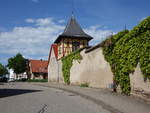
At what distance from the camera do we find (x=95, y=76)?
55.4 ft

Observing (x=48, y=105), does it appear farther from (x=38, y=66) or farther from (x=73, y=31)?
(x=38, y=66)

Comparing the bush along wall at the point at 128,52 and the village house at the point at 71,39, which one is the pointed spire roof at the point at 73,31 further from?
the bush along wall at the point at 128,52

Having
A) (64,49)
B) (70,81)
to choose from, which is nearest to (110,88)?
(70,81)

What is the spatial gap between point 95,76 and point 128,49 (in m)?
6.57

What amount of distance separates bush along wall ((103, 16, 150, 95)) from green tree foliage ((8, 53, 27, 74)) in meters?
62.4

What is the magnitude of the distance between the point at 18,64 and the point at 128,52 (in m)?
66.1

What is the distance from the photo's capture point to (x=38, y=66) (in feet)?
216

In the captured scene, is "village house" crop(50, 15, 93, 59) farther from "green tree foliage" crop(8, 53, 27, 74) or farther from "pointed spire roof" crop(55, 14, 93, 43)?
"green tree foliage" crop(8, 53, 27, 74)

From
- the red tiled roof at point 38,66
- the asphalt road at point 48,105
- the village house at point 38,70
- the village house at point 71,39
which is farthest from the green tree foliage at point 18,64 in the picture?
the asphalt road at point 48,105

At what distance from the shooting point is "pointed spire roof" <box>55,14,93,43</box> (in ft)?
109

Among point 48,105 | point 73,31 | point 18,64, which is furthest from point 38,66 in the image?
point 48,105

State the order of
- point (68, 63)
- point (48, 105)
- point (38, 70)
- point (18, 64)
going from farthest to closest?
point (18, 64), point (38, 70), point (68, 63), point (48, 105)

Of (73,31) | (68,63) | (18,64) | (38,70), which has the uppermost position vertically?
(73,31)

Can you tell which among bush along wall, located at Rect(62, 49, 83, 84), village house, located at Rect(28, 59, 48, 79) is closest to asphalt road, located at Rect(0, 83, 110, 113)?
bush along wall, located at Rect(62, 49, 83, 84)
